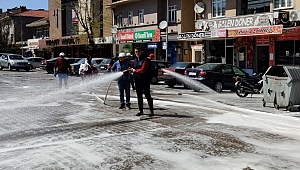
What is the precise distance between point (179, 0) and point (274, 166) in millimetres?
31393

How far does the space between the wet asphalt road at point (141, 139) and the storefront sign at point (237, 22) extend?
13.8m

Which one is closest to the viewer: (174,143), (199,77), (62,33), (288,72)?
(174,143)

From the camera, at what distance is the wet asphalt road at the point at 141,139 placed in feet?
21.9

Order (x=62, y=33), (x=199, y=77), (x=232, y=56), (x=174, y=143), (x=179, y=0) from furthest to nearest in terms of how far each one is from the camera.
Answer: (x=62, y=33) < (x=179, y=0) < (x=232, y=56) < (x=199, y=77) < (x=174, y=143)

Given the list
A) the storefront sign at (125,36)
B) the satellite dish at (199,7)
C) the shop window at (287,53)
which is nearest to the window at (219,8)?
the satellite dish at (199,7)

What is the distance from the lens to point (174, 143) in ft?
26.4

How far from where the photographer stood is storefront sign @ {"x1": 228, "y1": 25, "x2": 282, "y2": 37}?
79.1 ft

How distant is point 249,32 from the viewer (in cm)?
2619

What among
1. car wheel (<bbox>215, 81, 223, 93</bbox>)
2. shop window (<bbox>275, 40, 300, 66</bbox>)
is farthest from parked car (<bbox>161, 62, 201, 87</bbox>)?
shop window (<bbox>275, 40, 300, 66</bbox>)

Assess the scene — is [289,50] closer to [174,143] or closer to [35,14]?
[174,143]

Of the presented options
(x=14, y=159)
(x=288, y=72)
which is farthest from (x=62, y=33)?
(x=14, y=159)

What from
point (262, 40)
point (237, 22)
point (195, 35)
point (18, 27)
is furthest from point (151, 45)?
point (18, 27)

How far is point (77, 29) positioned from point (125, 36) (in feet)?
51.2

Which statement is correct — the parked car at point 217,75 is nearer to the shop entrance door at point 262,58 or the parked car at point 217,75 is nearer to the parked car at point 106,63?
the shop entrance door at point 262,58
